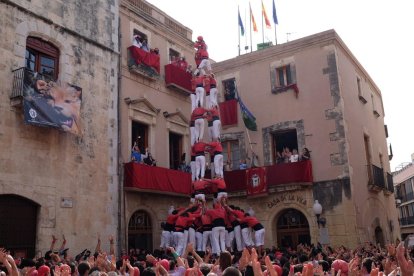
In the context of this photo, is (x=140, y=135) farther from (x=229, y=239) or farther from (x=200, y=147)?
(x=229, y=239)

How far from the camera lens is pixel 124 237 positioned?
1589cm

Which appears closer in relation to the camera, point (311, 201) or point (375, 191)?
point (311, 201)

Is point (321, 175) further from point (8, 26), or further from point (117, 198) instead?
point (8, 26)

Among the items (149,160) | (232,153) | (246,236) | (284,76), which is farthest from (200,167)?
(284,76)

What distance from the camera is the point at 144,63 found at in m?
18.3

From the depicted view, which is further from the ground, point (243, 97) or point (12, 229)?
point (243, 97)

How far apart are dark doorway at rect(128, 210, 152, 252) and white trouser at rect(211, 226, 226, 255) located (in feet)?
13.4

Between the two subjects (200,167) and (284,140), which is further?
(284,140)

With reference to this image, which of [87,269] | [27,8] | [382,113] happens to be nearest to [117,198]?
[27,8]

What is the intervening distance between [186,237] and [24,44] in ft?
26.3

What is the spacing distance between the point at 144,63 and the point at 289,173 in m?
7.94

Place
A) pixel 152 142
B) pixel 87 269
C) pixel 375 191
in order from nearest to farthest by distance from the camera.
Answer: pixel 87 269, pixel 152 142, pixel 375 191

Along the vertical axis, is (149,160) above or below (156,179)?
above

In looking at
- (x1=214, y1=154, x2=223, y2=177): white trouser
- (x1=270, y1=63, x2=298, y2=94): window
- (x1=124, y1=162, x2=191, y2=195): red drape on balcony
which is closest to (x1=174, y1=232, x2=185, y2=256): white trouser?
(x1=214, y1=154, x2=223, y2=177): white trouser
